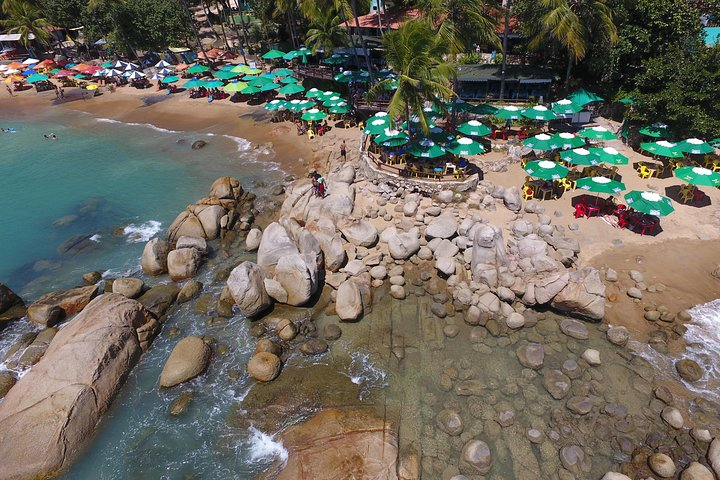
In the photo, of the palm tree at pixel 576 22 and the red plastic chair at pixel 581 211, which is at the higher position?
the palm tree at pixel 576 22

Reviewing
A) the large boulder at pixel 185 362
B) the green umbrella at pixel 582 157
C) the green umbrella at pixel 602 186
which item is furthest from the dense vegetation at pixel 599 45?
the large boulder at pixel 185 362

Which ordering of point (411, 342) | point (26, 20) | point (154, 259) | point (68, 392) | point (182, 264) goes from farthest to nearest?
point (26, 20)
point (154, 259)
point (182, 264)
point (411, 342)
point (68, 392)

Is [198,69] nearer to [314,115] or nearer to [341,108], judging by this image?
[314,115]

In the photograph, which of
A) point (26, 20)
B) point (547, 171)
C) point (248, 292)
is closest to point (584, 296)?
point (547, 171)

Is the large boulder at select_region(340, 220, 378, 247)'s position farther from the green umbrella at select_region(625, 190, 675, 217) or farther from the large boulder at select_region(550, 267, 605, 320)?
the green umbrella at select_region(625, 190, 675, 217)

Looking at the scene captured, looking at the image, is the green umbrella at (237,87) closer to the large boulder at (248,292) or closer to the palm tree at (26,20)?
the large boulder at (248,292)

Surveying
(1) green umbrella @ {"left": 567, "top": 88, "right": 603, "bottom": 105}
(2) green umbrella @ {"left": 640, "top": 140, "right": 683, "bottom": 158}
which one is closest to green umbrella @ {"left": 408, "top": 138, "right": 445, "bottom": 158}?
(1) green umbrella @ {"left": 567, "top": 88, "right": 603, "bottom": 105}
